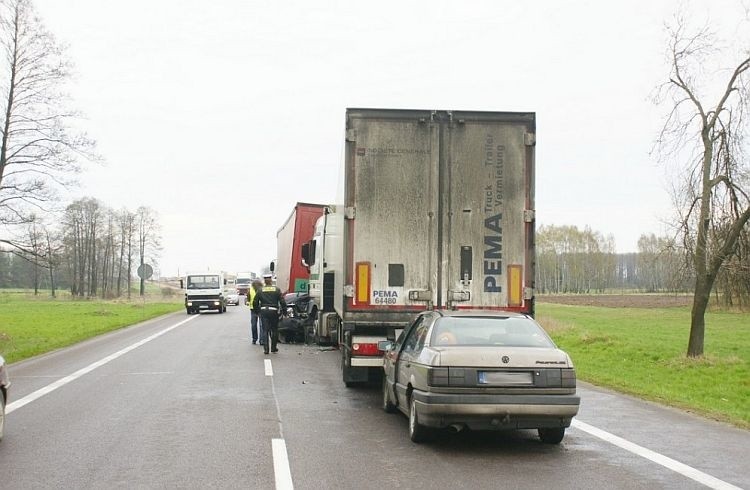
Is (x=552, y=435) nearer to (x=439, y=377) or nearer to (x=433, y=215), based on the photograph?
(x=439, y=377)

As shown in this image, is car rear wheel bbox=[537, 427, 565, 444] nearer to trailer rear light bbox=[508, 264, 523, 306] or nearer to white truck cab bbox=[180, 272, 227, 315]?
trailer rear light bbox=[508, 264, 523, 306]

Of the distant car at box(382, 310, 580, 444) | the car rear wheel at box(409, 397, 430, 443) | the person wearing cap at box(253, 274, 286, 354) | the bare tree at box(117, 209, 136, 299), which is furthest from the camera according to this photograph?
the bare tree at box(117, 209, 136, 299)

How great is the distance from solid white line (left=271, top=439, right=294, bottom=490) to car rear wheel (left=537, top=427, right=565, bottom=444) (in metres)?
2.60

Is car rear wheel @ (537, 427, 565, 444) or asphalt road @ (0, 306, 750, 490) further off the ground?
car rear wheel @ (537, 427, 565, 444)

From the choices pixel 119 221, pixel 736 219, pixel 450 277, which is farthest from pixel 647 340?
pixel 119 221

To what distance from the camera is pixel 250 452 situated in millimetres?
7359

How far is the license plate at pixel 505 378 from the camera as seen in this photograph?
7.35 metres

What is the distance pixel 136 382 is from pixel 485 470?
7751 mm

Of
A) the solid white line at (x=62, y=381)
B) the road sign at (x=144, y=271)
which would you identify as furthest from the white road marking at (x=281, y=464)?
the road sign at (x=144, y=271)

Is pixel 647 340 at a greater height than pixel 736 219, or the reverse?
pixel 736 219

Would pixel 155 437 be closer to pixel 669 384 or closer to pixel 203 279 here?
pixel 669 384

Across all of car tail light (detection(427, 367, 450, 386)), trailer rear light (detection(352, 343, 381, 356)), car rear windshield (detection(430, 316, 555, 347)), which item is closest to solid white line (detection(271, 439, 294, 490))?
car tail light (detection(427, 367, 450, 386))

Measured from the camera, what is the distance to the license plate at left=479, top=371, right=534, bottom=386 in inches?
289

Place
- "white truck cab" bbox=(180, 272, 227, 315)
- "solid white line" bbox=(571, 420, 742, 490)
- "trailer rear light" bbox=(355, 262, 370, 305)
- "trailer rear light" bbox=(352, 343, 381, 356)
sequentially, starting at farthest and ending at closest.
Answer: "white truck cab" bbox=(180, 272, 227, 315) → "trailer rear light" bbox=(352, 343, 381, 356) → "trailer rear light" bbox=(355, 262, 370, 305) → "solid white line" bbox=(571, 420, 742, 490)
